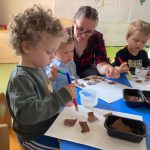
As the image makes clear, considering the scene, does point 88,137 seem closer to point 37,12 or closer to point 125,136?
point 125,136

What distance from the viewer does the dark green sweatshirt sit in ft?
2.75

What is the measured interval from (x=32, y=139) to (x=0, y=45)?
229 centimetres

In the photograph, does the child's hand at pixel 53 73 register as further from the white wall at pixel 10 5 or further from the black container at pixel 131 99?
the white wall at pixel 10 5

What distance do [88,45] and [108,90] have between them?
58 cm

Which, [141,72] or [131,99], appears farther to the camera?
[141,72]

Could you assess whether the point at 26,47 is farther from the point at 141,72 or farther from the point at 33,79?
the point at 141,72

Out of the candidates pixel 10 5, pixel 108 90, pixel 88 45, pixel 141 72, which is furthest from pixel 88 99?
pixel 10 5

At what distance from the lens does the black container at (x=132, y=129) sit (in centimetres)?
76

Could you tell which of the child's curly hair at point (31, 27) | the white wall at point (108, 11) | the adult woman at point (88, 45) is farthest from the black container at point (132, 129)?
the white wall at point (108, 11)

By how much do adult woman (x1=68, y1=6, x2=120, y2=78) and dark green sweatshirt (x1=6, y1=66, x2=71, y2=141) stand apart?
63 cm

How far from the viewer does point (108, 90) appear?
1.22 meters

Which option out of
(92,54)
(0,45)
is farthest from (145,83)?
(0,45)

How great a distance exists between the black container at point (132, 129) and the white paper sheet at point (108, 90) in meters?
0.26

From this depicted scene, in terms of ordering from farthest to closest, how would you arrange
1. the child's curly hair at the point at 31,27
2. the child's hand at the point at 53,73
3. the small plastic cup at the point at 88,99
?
the child's hand at the point at 53,73, the small plastic cup at the point at 88,99, the child's curly hair at the point at 31,27
